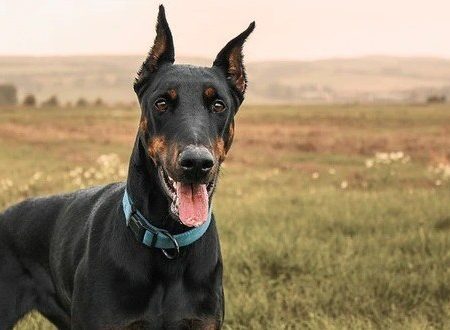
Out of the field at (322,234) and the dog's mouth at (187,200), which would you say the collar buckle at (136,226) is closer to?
the dog's mouth at (187,200)

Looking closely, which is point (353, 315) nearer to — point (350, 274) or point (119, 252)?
point (350, 274)

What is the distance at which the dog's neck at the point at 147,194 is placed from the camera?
4145 mm

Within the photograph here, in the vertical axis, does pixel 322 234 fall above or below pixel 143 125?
below

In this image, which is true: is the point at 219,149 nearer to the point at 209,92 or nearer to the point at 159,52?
the point at 209,92

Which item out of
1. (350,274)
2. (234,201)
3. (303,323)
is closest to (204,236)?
(303,323)

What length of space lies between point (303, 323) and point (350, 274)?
51.3 inches

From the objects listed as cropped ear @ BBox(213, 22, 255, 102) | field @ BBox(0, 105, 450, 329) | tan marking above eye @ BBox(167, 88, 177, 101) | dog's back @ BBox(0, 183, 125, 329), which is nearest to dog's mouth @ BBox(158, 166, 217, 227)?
tan marking above eye @ BBox(167, 88, 177, 101)

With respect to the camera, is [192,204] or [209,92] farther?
[209,92]

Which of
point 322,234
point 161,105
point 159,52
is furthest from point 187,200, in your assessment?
point 322,234

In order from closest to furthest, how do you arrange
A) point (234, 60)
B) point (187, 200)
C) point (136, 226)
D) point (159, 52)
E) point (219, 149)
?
point (187, 200), point (219, 149), point (136, 226), point (159, 52), point (234, 60)

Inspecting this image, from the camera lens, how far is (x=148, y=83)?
437cm

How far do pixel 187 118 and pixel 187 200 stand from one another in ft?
1.42

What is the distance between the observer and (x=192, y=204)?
12.8ft

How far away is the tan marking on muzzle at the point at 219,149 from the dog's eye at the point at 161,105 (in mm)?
337
